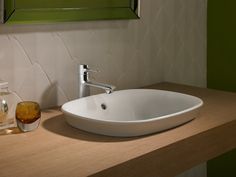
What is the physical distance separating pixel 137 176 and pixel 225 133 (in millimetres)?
478

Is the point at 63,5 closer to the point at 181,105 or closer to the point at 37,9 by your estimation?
the point at 37,9

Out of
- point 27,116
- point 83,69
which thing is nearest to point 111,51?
point 83,69

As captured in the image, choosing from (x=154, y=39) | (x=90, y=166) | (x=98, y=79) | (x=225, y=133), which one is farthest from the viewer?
(x=154, y=39)

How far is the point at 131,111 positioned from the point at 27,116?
498mm

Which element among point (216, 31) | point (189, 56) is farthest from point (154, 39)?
point (216, 31)

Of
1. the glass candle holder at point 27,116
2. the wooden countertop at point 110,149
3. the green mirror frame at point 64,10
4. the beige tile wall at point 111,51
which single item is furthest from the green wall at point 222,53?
the glass candle holder at point 27,116

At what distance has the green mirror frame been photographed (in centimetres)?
145

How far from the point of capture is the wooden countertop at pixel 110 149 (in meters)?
1.08

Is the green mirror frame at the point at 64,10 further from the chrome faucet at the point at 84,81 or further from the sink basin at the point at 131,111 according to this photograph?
the sink basin at the point at 131,111

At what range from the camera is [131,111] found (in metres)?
1.74

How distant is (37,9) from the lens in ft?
4.97

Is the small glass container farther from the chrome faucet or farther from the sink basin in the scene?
the chrome faucet

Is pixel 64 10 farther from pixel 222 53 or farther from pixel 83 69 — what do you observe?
pixel 222 53

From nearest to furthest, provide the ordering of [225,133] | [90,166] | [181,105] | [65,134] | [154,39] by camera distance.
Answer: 1. [90,166]
2. [65,134]
3. [225,133]
4. [181,105]
5. [154,39]
